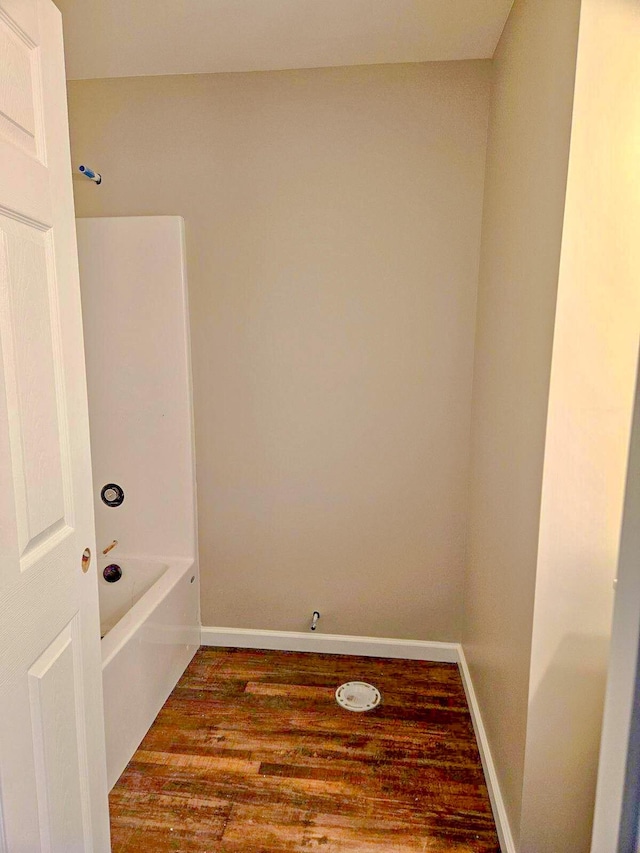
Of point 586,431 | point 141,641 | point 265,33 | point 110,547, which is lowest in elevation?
point 141,641

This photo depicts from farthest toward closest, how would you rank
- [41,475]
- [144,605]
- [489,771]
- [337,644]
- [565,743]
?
1. [337,644]
2. [144,605]
3. [489,771]
4. [565,743]
5. [41,475]

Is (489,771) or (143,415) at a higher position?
(143,415)

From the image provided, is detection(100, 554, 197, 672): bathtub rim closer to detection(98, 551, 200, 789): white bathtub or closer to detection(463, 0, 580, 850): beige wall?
detection(98, 551, 200, 789): white bathtub

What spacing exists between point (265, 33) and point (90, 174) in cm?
89

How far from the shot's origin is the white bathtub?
1.77 metres

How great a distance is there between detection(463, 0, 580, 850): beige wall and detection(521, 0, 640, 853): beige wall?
38 millimetres

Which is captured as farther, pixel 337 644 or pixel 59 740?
pixel 337 644

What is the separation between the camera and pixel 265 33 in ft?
6.38

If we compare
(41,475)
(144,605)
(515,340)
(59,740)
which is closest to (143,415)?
(144,605)

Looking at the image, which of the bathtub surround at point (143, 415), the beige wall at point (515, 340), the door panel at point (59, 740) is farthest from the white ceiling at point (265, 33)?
the door panel at point (59, 740)

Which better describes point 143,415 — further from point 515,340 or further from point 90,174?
point 515,340

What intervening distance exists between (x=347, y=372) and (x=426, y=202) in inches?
30.4

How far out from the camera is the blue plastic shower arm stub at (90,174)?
85.9 inches

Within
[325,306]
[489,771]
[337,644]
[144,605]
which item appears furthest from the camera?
[337,644]
